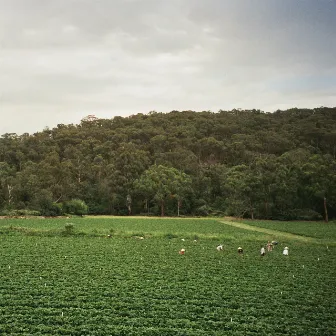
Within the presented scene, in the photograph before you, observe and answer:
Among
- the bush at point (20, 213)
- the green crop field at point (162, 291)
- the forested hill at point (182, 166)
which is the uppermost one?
the forested hill at point (182, 166)

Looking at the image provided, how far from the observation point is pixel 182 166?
260 ft

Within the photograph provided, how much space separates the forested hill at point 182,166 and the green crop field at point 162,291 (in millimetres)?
31063

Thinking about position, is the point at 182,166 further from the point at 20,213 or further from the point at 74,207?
the point at 20,213

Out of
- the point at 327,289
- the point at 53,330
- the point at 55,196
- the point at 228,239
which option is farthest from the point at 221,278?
the point at 55,196

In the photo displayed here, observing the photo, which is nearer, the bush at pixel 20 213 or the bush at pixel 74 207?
the bush at pixel 20 213

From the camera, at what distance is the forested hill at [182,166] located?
2311 inches

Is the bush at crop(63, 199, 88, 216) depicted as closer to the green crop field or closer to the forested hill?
the forested hill

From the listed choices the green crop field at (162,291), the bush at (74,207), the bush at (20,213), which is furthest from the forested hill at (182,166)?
the green crop field at (162,291)

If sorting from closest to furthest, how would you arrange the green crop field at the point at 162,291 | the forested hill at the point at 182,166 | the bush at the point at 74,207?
the green crop field at the point at 162,291 < the forested hill at the point at 182,166 < the bush at the point at 74,207

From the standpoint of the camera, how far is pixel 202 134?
95.2 m

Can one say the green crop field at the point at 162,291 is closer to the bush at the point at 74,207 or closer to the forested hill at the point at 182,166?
the forested hill at the point at 182,166

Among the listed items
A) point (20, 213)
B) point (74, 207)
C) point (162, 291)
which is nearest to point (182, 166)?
point (74, 207)

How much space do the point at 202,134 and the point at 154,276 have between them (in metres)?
78.3

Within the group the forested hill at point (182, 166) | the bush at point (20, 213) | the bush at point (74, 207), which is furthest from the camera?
the bush at point (74, 207)
